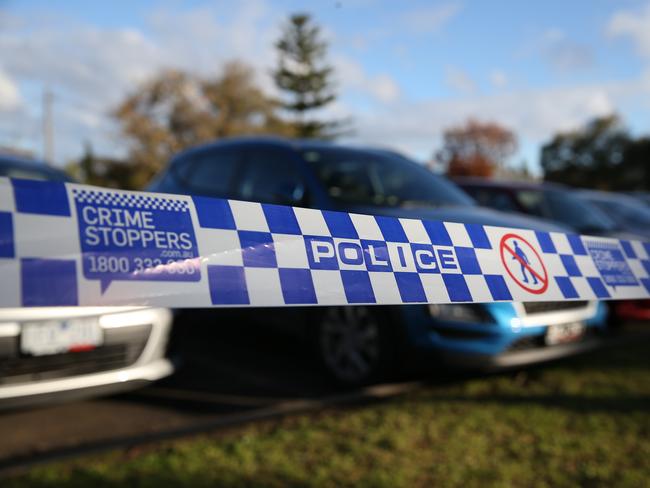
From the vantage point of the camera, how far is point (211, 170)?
458cm

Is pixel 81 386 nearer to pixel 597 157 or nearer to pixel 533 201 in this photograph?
pixel 533 201

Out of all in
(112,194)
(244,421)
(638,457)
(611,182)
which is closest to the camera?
(112,194)

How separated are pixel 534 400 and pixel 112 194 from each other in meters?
3.11

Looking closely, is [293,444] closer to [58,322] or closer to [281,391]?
[281,391]

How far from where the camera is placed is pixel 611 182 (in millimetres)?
48312

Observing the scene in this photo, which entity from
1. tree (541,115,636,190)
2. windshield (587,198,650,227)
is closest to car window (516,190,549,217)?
windshield (587,198,650,227)

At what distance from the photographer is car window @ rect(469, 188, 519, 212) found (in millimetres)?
5645

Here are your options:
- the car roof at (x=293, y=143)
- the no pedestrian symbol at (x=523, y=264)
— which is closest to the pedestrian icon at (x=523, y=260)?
the no pedestrian symbol at (x=523, y=264)

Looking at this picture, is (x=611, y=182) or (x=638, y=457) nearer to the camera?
(x=638, y=457)

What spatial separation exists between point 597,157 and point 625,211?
50.9m

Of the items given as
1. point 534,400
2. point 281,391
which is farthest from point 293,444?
point 534,400

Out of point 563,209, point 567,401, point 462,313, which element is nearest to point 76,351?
point 462,313

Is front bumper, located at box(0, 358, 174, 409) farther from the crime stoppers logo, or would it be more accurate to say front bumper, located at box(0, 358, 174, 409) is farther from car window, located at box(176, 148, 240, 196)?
the crime stoppers logo

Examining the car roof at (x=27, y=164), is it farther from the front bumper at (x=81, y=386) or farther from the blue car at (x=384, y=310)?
the front bumper at (x=81, y=386)
